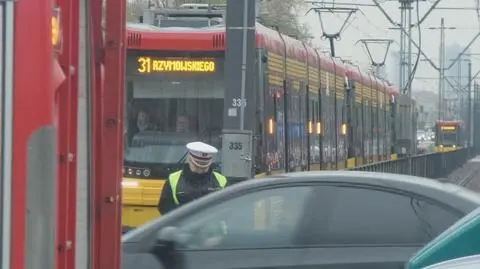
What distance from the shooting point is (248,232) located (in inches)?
301

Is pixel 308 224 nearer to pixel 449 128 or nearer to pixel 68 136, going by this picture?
pixel 68 136

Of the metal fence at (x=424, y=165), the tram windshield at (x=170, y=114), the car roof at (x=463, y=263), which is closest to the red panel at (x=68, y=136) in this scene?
the car roof at (x=463, y=263)

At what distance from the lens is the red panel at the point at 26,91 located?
3152 millimetres

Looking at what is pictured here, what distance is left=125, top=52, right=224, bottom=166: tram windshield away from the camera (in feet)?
50.9

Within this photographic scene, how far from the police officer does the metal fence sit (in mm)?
13749

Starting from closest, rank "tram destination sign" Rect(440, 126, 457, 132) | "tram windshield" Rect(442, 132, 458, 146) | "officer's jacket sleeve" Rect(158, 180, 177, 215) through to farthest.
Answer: "officer's jacket sleeve" Rect(158, 180, 177, 215), "tram destination sign" Rect(440, 126, 457, 132), "tram windshield" Rect(442, 132, 458, 146)

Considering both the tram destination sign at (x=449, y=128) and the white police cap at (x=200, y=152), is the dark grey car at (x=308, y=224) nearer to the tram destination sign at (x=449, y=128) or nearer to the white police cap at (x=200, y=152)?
the white police cap at (x=200, y=152)

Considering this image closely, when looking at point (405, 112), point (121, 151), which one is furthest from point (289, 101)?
point (405, 112)

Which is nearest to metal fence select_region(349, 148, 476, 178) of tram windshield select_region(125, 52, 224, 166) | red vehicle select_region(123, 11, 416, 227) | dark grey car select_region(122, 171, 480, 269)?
red vehicle select_region(123, 11, 416, 227)

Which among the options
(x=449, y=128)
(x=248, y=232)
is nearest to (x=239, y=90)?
(x=248, y=232)

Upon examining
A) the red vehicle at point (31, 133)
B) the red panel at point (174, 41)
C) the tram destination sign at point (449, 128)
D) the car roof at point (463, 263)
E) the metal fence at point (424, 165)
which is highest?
the red panel at point (174, 41)

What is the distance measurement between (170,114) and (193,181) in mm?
5558

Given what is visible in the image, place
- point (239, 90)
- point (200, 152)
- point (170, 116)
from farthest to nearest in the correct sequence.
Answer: point (170, 116)
point (239, 90)
point (200, 152)

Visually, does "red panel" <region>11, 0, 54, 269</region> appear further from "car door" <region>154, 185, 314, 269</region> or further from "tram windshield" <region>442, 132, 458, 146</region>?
"tram windshield" <region>442, 132, 458, 146</region>
